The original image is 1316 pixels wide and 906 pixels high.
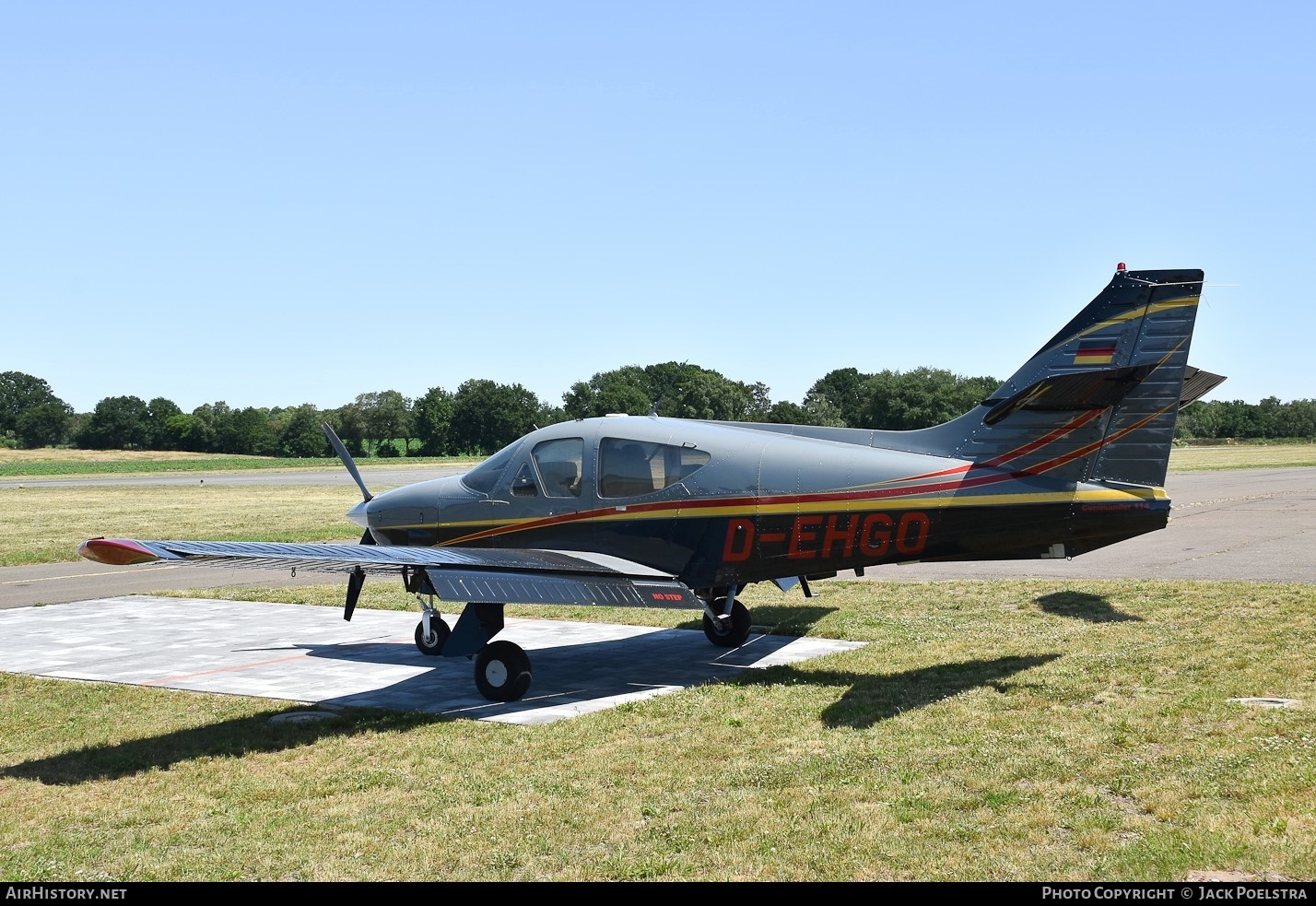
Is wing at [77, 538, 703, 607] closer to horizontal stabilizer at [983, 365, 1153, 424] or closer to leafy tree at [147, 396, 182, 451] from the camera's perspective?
horizontal stabilizer at [983, 365, 1153, 424]

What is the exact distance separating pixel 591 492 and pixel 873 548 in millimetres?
3432

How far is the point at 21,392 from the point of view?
607 ft

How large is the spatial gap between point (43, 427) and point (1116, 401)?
167017mm

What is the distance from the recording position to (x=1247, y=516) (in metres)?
32.6

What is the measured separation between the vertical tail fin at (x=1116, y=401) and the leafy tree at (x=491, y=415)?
8237 cm

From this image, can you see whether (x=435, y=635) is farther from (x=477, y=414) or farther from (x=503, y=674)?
(x=477, y=414)

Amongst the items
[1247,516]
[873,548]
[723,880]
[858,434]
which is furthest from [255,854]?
[1247,516]

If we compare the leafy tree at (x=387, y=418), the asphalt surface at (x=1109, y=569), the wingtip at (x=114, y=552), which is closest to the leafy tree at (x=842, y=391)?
the leafy tree at (x=387, y=418)

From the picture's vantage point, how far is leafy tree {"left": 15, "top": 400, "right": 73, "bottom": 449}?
14888 centimetres

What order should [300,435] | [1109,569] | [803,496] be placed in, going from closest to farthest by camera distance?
[803,496] → [1109,569] → [300,435]

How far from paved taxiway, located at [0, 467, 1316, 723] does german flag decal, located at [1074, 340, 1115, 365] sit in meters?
4.84

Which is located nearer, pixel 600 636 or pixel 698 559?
pixel 698 559

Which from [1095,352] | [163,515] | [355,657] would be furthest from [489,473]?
[163,515]

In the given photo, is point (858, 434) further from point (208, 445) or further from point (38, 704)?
point (208, 445)
